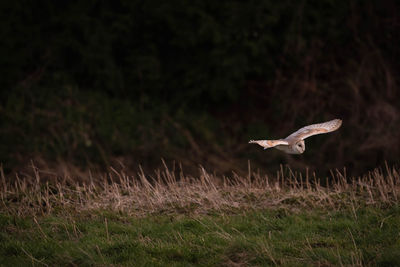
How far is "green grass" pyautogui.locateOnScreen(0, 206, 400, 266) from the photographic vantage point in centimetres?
479

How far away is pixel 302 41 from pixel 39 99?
709cm

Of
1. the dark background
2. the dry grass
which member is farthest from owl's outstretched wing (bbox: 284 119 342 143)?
the dark background

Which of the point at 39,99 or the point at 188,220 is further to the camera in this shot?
the point at 39,99

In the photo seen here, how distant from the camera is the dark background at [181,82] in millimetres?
13609

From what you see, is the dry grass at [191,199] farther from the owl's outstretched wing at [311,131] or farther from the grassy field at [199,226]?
the owl's outstretched wing at [311,131]

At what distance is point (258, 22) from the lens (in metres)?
14.4

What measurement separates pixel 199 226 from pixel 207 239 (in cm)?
40

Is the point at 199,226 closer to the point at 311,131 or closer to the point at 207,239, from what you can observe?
the point at 207,239

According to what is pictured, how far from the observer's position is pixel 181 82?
639 inches

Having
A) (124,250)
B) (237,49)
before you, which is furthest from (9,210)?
(237,49)

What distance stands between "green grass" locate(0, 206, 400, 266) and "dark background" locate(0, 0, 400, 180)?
7111mm

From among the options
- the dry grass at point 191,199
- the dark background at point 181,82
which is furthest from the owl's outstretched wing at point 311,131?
the dark background at point 181,82

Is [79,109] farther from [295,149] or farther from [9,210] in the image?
[295,149]

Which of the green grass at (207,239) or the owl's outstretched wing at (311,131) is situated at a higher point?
the owl's outstretched wing at (311,131)
